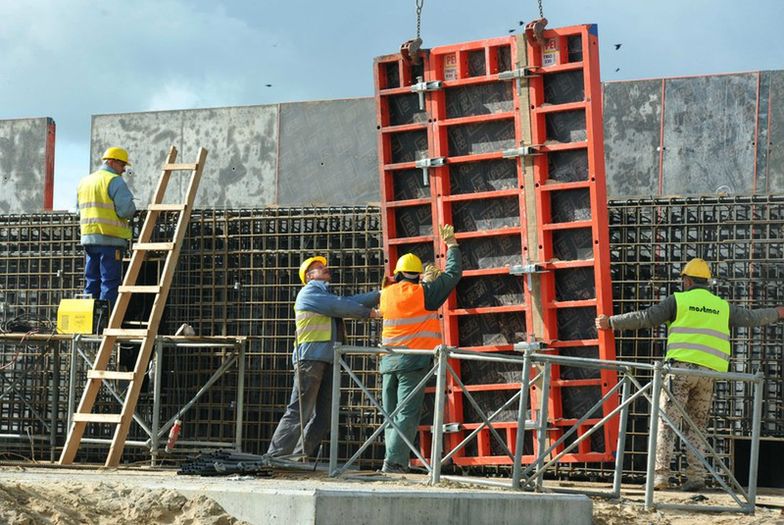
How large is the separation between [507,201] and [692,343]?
2478 mm

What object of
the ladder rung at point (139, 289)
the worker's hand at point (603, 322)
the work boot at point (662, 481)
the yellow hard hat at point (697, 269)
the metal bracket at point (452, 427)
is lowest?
the work boot at point (662, 481)

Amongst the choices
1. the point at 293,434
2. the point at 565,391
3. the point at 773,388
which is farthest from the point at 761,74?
the point at 293,434

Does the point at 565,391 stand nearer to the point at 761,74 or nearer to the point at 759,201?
the point at 759,201

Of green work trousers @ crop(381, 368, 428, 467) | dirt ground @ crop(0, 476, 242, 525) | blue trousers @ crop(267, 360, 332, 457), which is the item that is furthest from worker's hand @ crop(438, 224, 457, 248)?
dirt ground @ crop(0, 476, 242, 525)

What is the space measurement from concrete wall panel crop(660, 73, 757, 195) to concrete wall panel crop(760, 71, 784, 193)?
208mm

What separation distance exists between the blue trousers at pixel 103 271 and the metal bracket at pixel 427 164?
4063mm

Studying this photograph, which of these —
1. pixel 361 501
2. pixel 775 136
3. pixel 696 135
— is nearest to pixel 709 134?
pixel 696 135

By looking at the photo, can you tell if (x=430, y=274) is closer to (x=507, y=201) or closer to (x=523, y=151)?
(x=507, y=201)

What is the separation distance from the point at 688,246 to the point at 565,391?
223 cm

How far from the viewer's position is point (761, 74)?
53.8 ft

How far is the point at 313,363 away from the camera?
13.4 meters

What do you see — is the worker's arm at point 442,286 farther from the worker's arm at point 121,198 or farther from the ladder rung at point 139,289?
the worker's arm at point 121,198

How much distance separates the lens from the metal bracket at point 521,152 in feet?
43.5

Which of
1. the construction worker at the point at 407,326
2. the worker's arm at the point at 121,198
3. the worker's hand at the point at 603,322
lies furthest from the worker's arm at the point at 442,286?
the worker's arm at the point at 121,198
